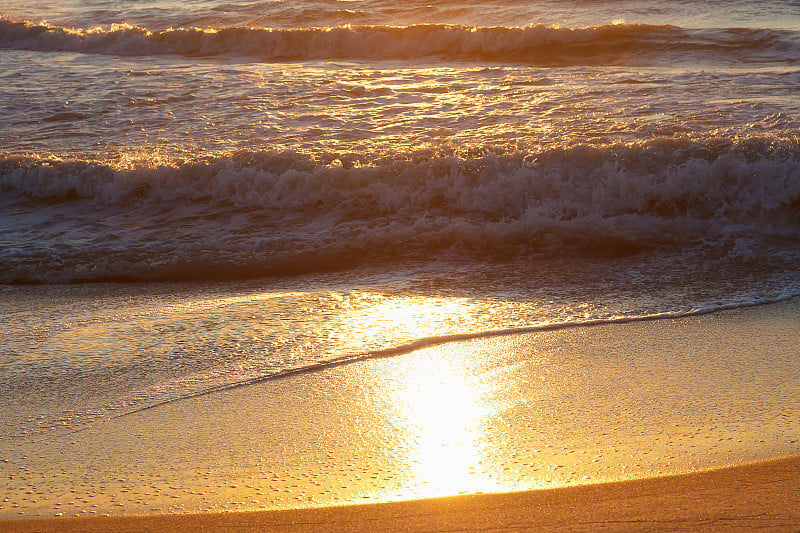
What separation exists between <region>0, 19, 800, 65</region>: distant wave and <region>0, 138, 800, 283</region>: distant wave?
6.59 meters

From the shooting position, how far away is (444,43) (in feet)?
51.3

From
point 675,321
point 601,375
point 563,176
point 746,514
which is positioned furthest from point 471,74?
point 746,514

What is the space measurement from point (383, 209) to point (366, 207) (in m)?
0.18

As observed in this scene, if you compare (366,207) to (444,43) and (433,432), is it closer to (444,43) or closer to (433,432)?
(433,432)

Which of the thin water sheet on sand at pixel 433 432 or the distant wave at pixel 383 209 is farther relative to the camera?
the distant wave at pixel 383 209

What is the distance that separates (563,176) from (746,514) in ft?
17.9

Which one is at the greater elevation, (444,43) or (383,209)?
(444,43)

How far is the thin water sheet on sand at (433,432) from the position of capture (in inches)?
105

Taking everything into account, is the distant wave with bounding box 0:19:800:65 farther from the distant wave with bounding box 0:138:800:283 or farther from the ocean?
the distant wave with bounding box 0:138:800:283

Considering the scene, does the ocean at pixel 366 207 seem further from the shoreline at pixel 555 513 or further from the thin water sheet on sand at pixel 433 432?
the shoreline at pixel 555 513

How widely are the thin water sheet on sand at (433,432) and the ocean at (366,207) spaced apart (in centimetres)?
33

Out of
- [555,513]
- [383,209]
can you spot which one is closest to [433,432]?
[555,513]

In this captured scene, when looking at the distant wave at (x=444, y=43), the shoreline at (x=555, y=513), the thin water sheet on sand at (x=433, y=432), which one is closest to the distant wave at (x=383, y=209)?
the thin water sheet on sand at (x=433, y=432)

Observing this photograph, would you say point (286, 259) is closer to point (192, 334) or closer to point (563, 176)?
point (192, 334)
